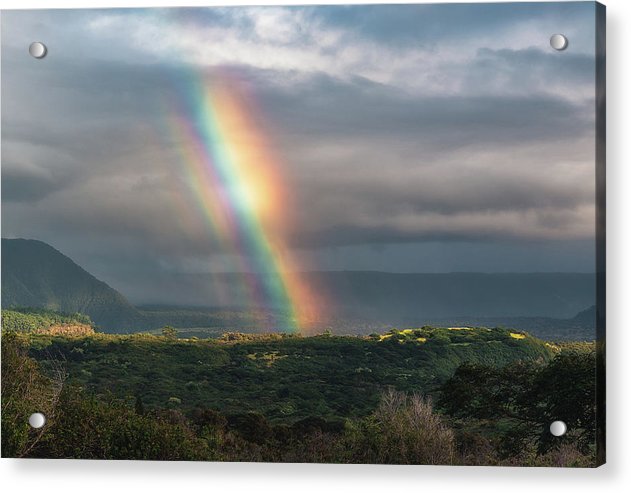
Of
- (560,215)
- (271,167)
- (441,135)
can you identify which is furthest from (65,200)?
(560,215)

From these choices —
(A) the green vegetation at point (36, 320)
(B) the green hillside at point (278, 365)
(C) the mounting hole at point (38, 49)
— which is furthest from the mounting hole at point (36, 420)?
(C) the mounting hole at point (38, 49)

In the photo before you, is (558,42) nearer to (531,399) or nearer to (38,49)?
(531,399)

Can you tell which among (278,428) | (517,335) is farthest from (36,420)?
(517,335)

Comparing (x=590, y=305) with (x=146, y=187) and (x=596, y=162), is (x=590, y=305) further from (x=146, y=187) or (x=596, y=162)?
(x=146, y=187)

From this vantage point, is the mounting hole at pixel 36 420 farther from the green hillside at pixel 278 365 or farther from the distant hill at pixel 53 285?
the distant hill at pixel 53 285

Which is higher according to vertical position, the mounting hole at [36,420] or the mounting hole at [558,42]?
the mounting hole at [558,42]

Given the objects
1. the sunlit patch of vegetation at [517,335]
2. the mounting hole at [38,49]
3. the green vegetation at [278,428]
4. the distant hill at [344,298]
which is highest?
the mounting hole at [38,49]
